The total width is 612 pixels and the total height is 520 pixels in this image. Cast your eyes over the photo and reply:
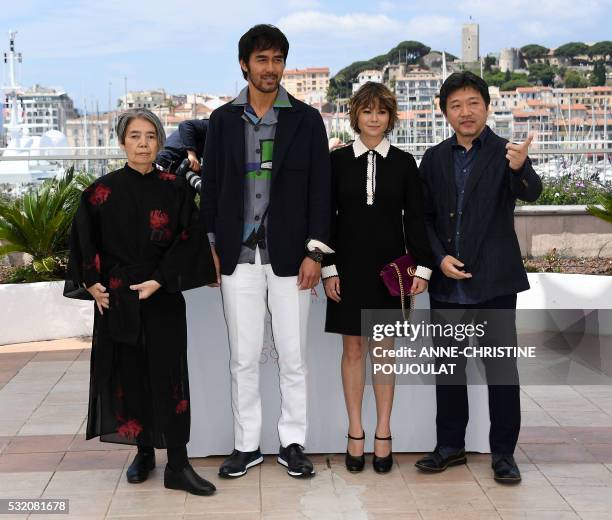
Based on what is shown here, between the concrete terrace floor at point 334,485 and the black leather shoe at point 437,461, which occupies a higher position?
the black leather shoe at point 437,461

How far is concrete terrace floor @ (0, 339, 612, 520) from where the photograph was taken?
376cm

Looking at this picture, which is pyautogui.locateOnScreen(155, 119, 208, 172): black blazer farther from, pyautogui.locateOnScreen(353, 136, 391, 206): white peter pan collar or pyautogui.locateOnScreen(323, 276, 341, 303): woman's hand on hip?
pyautogui.locateOnScreen(323, 276, 341, 303): woman's hand on hip

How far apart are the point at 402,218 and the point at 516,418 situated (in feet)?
3.28

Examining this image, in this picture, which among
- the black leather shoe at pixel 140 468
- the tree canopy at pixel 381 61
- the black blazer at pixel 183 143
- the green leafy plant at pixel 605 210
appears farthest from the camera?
the tree canopy at pixel 381 61

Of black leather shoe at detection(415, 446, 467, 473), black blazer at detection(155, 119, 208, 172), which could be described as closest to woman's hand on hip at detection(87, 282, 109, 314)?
black blazer at detection(155, 119, 208, 172)

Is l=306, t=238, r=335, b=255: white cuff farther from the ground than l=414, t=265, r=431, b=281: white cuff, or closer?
farther from the ground

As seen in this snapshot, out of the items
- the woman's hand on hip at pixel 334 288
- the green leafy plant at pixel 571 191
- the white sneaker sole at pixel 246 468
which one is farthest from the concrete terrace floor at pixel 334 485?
the green leafy plant at pixel 571 191

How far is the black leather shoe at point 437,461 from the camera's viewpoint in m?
4.18

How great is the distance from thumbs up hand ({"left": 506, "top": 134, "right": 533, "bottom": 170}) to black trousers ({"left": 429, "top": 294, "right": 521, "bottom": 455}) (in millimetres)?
551

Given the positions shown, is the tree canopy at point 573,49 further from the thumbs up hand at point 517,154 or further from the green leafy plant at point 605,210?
the thumbs up hand at point 517,154

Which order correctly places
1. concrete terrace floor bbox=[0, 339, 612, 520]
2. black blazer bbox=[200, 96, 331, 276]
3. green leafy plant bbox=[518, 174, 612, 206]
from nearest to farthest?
1. concrete terrace floor bbox=[0, 339, 612, 520]
2. black blazer bbox=[200, 96, 331, 276]
3. green leafy plant bbox=[518, 174, 612, 206]

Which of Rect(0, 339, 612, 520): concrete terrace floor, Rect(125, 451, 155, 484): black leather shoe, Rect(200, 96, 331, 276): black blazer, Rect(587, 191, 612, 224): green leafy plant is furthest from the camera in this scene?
Rect(587, 191, 612, 224): green leafy plant

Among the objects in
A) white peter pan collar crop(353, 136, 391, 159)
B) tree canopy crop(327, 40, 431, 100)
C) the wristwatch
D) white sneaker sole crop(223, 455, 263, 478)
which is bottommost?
white sneaker sole crop(223, 455, 263, 478)

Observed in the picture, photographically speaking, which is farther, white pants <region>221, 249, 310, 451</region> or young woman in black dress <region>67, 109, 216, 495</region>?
white pants <region>221, 249, 310, 451</region>
